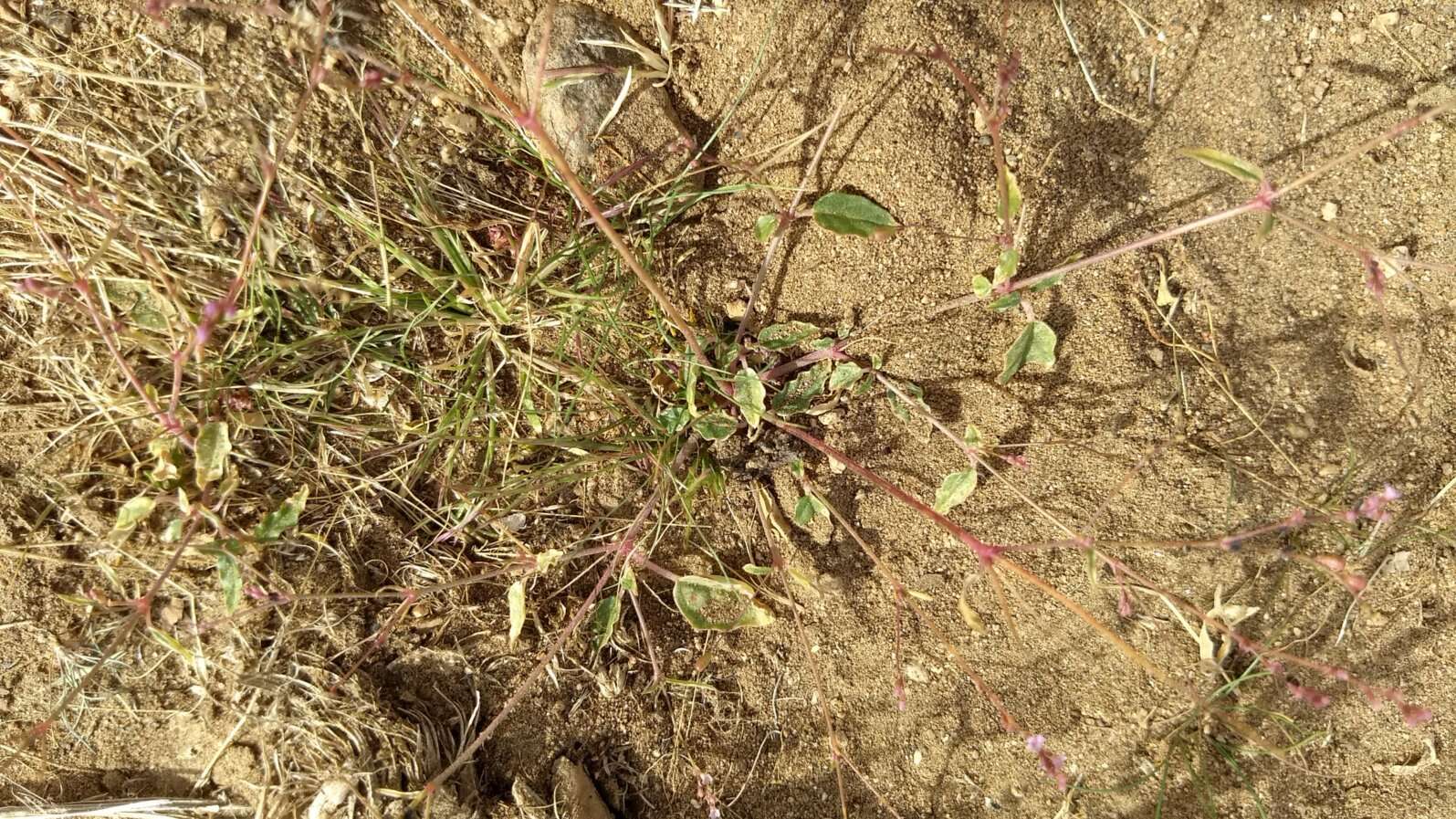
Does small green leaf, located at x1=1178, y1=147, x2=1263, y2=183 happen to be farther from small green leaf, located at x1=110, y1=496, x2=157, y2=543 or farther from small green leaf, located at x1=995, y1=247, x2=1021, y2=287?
small green leaf, located at x1=110, y1=496, x2=157, y2=543

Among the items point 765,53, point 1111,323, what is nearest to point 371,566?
point 765,53

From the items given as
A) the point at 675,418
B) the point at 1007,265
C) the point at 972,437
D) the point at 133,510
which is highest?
the point at 1007,265

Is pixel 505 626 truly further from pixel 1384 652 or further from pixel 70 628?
pixel 1384 652

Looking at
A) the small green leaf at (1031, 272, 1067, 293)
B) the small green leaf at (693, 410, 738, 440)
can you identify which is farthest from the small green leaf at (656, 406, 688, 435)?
the small green leaf at (1031, 272, 1067, 293)

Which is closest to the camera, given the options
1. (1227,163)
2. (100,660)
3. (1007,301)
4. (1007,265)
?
A: (1227,163)

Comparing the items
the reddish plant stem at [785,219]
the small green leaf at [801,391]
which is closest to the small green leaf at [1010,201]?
the reddish plant stem at [785,219]

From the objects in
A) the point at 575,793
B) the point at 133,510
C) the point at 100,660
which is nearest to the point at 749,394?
the point at 575,793

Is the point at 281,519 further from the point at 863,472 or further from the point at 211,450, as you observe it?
the point at 863,472
